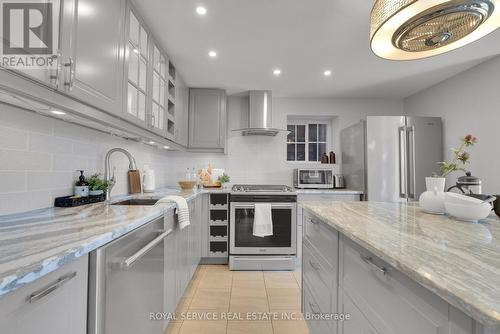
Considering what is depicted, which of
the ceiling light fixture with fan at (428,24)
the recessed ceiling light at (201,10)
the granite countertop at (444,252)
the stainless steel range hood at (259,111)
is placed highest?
the recessed ceiling light at (201,10)

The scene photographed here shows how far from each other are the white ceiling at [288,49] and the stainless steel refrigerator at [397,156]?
24.0 inches

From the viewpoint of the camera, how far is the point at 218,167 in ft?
11.7

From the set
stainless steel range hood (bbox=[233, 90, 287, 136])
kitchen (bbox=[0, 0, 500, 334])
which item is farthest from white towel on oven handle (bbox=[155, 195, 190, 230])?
stainless steel range hood (bbox=[233, 90, 287, 136])

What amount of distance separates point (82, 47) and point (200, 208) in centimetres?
191

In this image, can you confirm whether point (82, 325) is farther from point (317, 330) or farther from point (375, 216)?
point (375, 216)

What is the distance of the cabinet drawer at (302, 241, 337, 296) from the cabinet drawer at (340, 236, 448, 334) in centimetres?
15

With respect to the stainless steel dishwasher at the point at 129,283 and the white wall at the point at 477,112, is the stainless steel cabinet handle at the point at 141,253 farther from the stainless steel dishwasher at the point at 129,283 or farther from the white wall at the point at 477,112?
the white wall at the point at 477,112

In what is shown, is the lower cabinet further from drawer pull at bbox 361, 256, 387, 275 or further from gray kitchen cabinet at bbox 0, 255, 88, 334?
gray kitchen cabinet at bbox 0, 255, 88, 334

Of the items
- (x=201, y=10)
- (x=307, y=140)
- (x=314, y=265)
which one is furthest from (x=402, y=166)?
(x=201, y=10)

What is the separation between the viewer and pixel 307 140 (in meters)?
3.81

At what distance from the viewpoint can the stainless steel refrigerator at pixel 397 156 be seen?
2822mm

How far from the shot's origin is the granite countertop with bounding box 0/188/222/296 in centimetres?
52

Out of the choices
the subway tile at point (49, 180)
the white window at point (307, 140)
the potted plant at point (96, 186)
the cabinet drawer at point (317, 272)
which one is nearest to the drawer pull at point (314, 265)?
the cabinet drawer at point (317, 272)

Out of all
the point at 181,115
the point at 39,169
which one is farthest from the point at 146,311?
the point at 181,115
